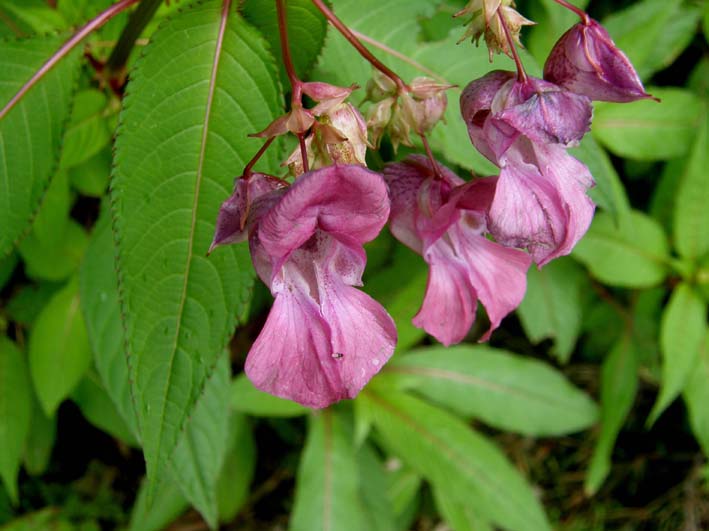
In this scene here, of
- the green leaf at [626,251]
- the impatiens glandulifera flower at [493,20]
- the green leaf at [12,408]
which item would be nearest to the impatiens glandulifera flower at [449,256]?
the impatiens glandulifera flower at [493,20]

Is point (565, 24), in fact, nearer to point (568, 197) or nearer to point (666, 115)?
point (666, 115)

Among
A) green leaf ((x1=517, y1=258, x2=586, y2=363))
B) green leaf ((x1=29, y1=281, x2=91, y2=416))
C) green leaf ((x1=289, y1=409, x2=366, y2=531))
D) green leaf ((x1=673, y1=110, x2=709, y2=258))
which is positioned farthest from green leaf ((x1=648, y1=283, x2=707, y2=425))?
green leaf ((x1=29, y1=281, x2=91, y2=416))

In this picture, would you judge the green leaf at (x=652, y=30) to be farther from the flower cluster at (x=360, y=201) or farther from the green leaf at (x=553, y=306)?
the flower cluster at (x=360, y=201)

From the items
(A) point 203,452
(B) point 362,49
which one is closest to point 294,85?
(B) point 362,49

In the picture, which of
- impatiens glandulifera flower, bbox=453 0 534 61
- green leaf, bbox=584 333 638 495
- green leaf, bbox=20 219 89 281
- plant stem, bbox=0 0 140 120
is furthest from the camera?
green leaf, bbox=584 333 638 495

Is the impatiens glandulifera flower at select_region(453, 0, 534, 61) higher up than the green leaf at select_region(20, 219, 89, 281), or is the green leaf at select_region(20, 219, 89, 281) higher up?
the impatiens glandulifera flower at select_region(453, 0, 534, 61)

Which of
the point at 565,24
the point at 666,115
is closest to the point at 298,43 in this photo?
the point at 565,24

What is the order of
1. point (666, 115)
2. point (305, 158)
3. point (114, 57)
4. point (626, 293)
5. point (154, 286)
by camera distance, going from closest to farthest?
point (305, 158) < point (154, 286) < point (114, 57) < point (666, 115) < point (626, 293)

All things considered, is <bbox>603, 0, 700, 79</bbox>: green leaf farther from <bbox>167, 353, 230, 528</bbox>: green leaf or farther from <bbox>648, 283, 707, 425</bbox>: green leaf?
<bbox>167, 353, 230, 528</bbox>: green leaf
